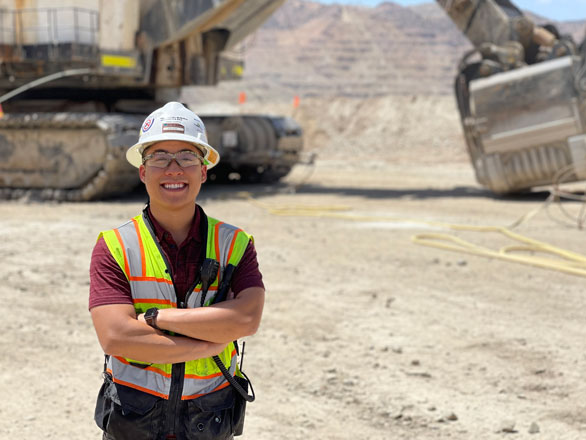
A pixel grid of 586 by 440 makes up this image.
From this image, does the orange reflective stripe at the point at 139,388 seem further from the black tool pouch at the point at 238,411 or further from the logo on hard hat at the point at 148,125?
the logo on hard hat at the point at 148,125

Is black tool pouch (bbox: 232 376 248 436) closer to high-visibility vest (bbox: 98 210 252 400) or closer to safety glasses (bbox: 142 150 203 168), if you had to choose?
high-visibility vest (bbox: 98 210 252 400)

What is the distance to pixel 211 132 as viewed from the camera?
14.1 m

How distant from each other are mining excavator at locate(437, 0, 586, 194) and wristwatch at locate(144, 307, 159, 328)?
10042 mm

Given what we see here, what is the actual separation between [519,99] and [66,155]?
7675mm

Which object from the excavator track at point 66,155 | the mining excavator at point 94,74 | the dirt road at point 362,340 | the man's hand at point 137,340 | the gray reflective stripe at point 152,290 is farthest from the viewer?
the excavator track at point 66,155

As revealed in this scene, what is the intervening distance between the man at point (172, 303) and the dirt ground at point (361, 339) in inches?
60.1

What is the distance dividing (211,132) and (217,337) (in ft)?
40.2

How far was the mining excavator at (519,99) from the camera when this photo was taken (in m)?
11.4

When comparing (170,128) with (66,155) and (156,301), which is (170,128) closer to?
(156,301)

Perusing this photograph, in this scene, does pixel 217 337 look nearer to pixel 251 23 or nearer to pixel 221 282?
pixel 221 282

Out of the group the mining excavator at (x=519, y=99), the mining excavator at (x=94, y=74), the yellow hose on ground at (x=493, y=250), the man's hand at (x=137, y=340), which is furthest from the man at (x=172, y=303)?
the mining excavator at (x=519, y=99)

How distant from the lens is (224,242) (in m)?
2.27

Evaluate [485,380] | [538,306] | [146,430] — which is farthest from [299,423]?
[538,306]

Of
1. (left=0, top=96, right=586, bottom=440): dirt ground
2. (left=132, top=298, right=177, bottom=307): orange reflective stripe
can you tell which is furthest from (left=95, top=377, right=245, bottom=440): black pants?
(left=0, top=96, right=586, bottom=440): dirt ground
